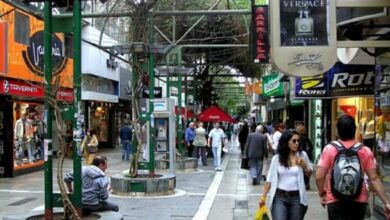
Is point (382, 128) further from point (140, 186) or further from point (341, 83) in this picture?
point (140, 186)

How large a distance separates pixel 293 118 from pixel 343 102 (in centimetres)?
1341

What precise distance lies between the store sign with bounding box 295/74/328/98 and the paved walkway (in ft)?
8.05

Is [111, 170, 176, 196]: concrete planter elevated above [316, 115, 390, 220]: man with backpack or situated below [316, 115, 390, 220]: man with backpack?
below

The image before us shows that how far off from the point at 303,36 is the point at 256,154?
32.8 ft

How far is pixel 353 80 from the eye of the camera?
13016 mm

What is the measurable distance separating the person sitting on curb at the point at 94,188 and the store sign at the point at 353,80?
606cm

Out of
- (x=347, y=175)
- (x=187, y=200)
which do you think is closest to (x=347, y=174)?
(x=347, y=175)

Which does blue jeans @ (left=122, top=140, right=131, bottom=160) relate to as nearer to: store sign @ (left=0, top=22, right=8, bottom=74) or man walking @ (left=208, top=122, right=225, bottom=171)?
man walking @ (left=208, top=122, right=225, bottom=171)

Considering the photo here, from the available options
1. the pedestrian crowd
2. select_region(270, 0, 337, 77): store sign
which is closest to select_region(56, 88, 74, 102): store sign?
the pedestrian crowd

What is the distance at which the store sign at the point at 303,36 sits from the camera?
23.7 ft

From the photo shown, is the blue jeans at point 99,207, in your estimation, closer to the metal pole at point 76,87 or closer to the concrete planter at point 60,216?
the concrete planter at point 60,216

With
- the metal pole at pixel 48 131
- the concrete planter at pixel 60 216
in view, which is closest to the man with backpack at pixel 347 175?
the concrete planter at pixel 60 216

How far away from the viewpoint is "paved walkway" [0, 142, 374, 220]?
38.0ft

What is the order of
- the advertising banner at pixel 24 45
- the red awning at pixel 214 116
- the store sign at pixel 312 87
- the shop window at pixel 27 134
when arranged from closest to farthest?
the store sign at pixel 312 87 → the advertising banner at pixel 24 45 → the shop window at pixel 27 134 → the red awning at pixel 214 116
